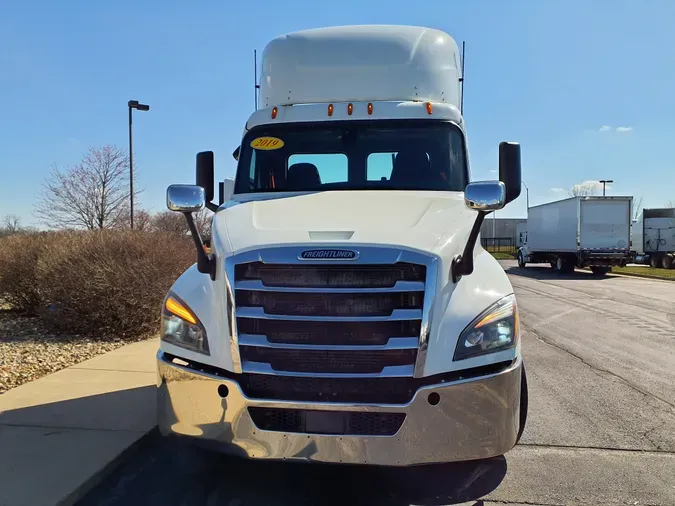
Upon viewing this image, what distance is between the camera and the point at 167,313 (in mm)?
3328

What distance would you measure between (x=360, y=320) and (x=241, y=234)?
948mm

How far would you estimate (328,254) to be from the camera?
3.00m

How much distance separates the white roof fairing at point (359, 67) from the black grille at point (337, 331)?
9.13 ft

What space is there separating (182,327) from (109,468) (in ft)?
4.11

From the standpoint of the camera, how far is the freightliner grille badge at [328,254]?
298 centimetres

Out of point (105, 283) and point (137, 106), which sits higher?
point (137, 106)

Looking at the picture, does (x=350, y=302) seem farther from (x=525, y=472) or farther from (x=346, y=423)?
(x=525, y=472)

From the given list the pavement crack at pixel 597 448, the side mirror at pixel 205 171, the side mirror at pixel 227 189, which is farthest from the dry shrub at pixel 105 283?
the pavement crack at pixel 597 448

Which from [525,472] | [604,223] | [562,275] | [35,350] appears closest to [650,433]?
[525,472]

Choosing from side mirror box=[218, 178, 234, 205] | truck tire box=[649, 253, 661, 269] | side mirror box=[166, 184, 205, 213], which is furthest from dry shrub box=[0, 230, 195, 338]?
truck tire box=[649, 253, 661, 269]

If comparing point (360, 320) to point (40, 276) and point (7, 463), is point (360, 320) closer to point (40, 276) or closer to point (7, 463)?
point (7, 463)

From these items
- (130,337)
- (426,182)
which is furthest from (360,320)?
(130,337)

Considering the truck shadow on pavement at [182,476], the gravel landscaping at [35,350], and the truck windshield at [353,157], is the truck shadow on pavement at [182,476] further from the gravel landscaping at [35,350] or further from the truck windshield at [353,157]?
the truck windshield at [353,157]

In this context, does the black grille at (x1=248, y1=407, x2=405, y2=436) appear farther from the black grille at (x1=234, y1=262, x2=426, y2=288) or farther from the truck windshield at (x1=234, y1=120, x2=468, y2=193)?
the truck windshield at (x1=234, y1=120, x2=468, y2=193)
